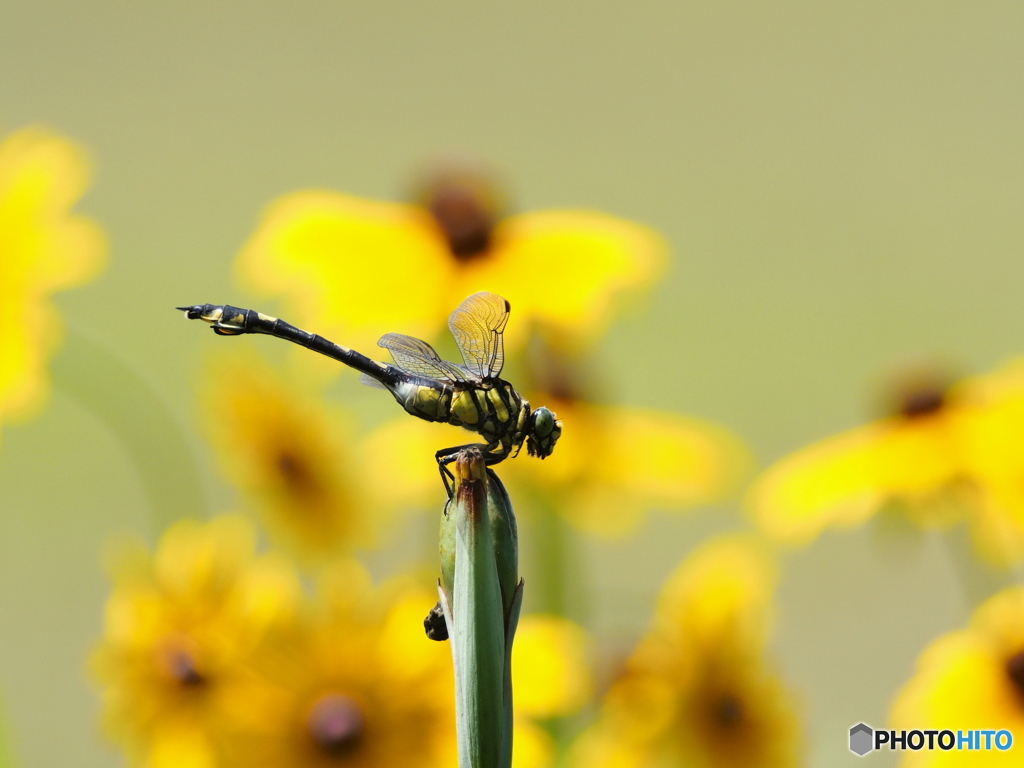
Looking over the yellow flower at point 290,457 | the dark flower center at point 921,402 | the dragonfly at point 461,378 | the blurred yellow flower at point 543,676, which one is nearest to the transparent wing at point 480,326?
the dragonfly at point 461,378

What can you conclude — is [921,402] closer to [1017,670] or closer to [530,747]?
[1017,670]

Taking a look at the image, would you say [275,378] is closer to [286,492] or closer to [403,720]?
[286,492]

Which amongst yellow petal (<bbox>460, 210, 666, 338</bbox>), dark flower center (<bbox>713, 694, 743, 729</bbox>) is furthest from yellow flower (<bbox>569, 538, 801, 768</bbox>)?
yellow petal (<bbox>460, 210, 666, 338</bbox>)

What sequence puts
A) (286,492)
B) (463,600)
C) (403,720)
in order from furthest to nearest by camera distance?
(286,492) → (403,720) → (463,600)

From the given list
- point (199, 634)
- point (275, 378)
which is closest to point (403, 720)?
point (199, 634)

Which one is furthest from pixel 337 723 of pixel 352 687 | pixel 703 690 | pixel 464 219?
pixel 464 219

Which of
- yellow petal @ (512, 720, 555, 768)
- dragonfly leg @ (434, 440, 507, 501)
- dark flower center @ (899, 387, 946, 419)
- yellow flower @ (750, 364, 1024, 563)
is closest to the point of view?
dragonfly leg @ (434, 440, 507, 501)

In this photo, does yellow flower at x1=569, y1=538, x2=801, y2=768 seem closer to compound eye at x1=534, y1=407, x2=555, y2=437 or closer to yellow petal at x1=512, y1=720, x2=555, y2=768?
yellow petal at x1=512, y1=720, x2=555, y2=768
